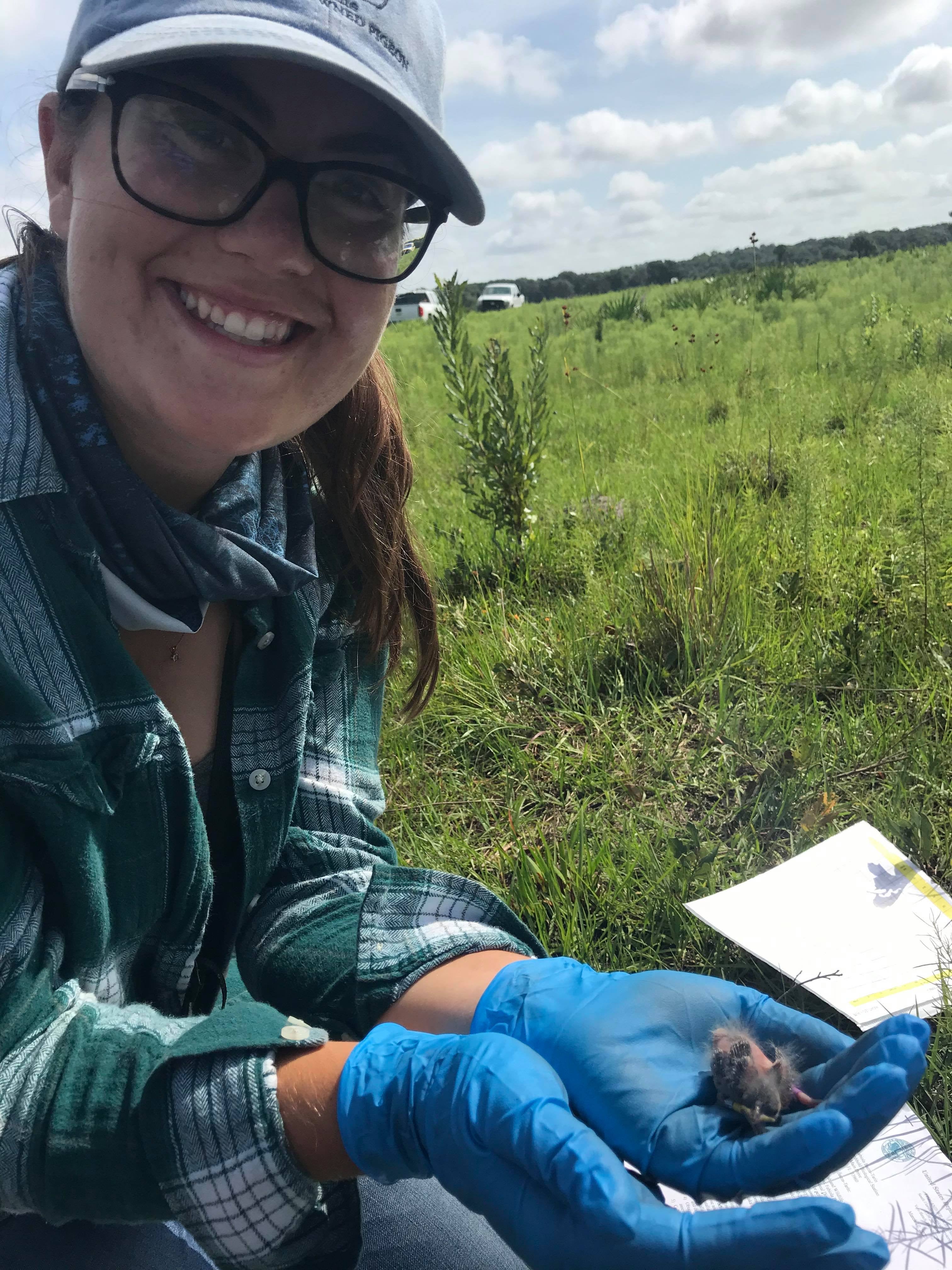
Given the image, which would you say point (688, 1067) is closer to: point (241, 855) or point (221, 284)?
point (241, 855)

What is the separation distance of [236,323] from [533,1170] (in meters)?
1.01

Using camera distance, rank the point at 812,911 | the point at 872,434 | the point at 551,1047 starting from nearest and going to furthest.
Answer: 1. the point at 551,1047
2. the point at 812,911
3. the point at 872,434

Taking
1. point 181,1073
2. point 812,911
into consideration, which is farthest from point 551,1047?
point 812,911

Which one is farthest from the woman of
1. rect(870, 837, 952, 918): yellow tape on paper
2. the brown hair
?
rect(870, 837, 952, 918): yellow tape on paper

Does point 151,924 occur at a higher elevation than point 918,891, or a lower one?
higher

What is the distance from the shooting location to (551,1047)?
3.47 ft

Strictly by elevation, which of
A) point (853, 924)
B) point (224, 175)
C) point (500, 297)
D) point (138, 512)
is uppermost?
point (500, 297)

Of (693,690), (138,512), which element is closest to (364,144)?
(138,512)

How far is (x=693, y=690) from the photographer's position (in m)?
2.27

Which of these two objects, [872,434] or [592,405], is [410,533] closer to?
[872,434]

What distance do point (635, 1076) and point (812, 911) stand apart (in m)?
0.74

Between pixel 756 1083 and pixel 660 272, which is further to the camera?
pixel 660 272

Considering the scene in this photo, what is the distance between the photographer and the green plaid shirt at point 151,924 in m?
0.94

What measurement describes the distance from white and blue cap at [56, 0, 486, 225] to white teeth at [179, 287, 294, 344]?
0.24m
